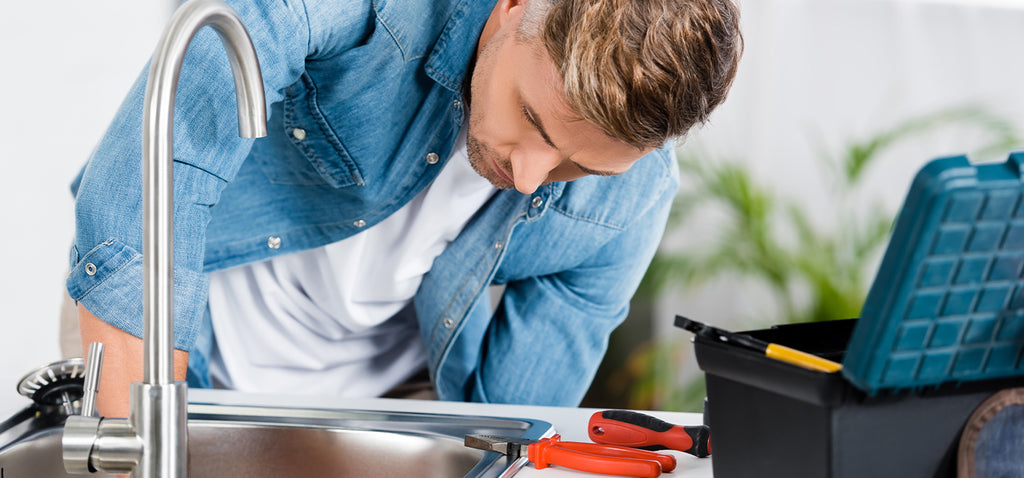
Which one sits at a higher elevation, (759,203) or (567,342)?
(759,203)

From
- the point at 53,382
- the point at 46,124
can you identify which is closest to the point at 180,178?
the point at 53,382

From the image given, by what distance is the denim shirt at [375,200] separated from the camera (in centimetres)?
78

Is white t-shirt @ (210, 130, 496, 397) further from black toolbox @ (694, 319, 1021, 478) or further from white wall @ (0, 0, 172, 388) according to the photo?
white wall @ (0, 0, 172, 388)

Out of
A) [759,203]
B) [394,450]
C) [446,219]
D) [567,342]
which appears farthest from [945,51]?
[394,450]

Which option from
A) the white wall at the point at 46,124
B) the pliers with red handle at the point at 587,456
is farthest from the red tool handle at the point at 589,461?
the white wall at the point at 46,124

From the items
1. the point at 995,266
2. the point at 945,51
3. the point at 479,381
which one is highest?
the point at 945,51

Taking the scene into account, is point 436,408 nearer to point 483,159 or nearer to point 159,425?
point 483,159

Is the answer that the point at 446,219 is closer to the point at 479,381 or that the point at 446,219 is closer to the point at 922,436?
the point at 479,381

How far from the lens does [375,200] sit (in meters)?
1.08

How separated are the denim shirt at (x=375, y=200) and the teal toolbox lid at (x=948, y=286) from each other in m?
0.55

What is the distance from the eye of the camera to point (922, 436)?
0.54m

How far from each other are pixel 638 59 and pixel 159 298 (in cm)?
47

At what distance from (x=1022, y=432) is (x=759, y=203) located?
178 cm

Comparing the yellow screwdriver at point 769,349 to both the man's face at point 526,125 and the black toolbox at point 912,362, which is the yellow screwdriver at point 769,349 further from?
the man's face at point 526,125
